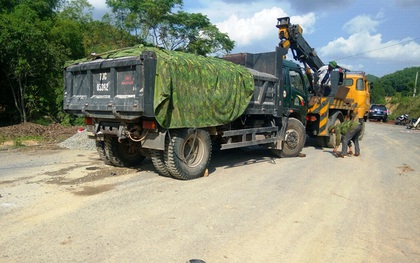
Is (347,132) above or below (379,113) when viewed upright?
below

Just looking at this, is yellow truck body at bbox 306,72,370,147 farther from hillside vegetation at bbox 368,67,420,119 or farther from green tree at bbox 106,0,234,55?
hillside vegetation at bbox 368,67,420,119

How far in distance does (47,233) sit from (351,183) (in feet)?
18.3

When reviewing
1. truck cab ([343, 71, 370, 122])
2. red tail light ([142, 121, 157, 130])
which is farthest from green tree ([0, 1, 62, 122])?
truck cab ([343, 71, 370, 122])

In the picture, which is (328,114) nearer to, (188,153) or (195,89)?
(188,153)

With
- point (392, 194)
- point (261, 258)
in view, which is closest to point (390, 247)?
point (261, 258)

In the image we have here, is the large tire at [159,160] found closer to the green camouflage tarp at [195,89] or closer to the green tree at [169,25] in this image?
the green camouflage tarp at [195,89]

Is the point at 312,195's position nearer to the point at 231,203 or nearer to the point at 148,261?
the point at 231,203

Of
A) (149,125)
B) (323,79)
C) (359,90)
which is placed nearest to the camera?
(149,125)

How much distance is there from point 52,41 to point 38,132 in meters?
5.63

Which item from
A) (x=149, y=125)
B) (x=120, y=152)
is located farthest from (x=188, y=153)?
(x=120, y=152)

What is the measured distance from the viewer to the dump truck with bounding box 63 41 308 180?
6281 mm

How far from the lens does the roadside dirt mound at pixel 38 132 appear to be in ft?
41.8

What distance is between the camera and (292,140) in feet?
33.2

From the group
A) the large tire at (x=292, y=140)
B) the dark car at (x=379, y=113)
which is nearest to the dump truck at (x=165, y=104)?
the large tire at (x=292, y=140)
